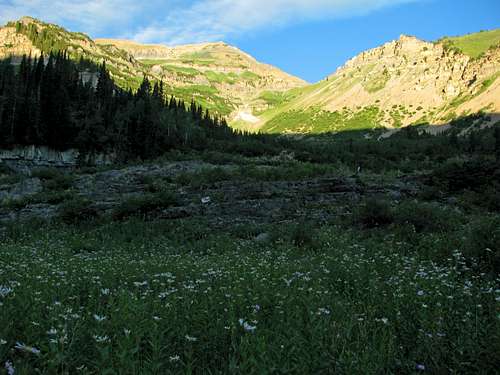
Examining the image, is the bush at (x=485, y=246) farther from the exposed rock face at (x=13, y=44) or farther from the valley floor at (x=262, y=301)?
the exposed rock face at (x=13, y=44)

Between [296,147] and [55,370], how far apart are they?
113 metres

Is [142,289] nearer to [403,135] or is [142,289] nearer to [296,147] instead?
[296,147]

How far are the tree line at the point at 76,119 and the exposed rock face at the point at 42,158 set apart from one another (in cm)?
111

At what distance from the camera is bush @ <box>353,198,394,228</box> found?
16328 millimetres

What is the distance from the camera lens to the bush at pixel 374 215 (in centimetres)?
1633

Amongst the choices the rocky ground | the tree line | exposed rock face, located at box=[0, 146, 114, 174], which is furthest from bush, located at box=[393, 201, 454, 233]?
the tree line

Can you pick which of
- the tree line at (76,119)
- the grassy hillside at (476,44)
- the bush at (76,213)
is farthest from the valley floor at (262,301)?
the grassy hillside at (476,44)

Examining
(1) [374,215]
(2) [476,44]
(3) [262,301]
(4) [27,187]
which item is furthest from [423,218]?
(2) [476,44]

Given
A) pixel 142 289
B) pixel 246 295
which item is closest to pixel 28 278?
pixel 142 289

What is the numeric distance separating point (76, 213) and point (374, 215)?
591 inches

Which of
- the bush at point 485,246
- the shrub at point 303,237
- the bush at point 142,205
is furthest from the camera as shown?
the bush at point 142,205

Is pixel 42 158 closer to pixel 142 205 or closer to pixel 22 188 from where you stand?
pixel 22 188

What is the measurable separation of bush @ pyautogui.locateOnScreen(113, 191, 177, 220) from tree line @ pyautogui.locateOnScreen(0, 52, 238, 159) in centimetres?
5640

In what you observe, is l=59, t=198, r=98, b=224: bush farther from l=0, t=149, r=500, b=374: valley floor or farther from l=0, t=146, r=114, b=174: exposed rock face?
l=0, t=146, r=114, b=174: exposed rock face
